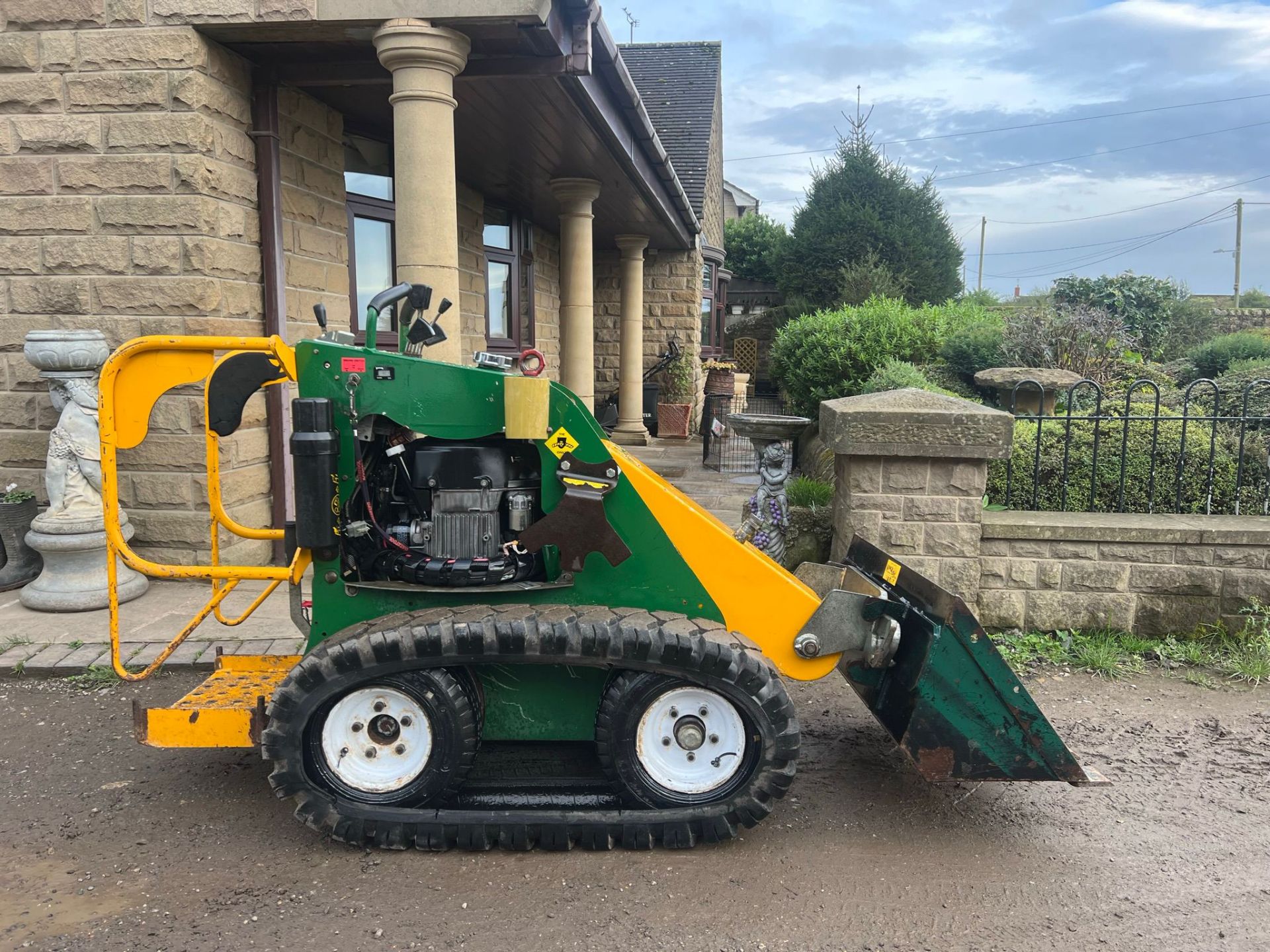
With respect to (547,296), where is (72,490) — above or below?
below

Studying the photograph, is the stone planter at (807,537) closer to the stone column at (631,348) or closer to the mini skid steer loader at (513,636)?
the mini skid steer loader at (513,636)

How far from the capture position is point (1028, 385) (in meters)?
7.21

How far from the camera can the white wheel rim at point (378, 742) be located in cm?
285

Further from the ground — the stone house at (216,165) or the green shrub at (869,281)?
the green shrub at (869,281)

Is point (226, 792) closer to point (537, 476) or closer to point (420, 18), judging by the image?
point (537, 476)

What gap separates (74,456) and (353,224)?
2.91 metres

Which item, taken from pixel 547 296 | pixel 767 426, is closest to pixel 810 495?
pixel 767 426

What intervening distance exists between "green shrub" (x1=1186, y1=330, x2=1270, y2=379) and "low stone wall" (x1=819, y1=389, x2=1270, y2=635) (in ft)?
30.7

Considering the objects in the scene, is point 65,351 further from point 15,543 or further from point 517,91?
point 517,91

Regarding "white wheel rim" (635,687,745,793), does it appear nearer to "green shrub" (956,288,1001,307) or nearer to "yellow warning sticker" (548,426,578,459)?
"yellow warning sticker" (548,426,578,459)

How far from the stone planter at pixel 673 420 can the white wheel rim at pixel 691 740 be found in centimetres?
1149

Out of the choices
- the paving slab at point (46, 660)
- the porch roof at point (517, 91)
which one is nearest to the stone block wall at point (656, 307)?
the porch roof at point (517, 91)

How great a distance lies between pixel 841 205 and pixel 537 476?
21908mm

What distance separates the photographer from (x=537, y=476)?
122 inches
